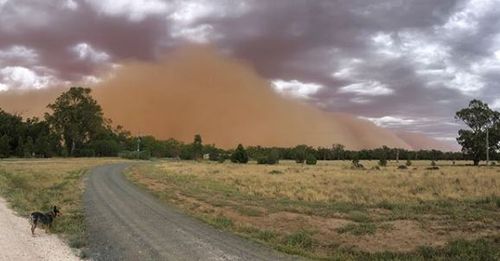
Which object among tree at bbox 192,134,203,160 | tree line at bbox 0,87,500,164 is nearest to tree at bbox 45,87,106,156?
tree line at bbox 0,87,500,164

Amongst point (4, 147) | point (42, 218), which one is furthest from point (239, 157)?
point (42, 218)

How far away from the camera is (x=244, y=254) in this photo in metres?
14.3

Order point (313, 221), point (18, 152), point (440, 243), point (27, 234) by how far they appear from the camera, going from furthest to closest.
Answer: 1. point (18, 152)
2. point (313, 221)
3. point (27, 234)
4. point (440, 243)

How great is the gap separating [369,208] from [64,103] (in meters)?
141

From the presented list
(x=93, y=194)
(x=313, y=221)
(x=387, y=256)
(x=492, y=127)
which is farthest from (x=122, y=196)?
(x=492, y=127)

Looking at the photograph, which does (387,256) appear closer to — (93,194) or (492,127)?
(93,194)

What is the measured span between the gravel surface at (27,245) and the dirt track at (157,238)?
38.8 inches

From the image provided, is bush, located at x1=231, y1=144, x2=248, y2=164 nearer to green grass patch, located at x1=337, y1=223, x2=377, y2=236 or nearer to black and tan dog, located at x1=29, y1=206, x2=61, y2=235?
black and tan dog, located at x1=29, y1=206, x2=61, y2=235

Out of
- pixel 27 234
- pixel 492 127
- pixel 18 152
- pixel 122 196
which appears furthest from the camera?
pixel 18 152

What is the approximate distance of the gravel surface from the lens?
14.0m

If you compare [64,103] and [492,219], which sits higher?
[64,103]

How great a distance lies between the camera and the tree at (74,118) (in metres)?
149

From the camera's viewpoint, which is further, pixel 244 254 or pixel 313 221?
pixel 313 221

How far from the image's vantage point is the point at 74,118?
149m
